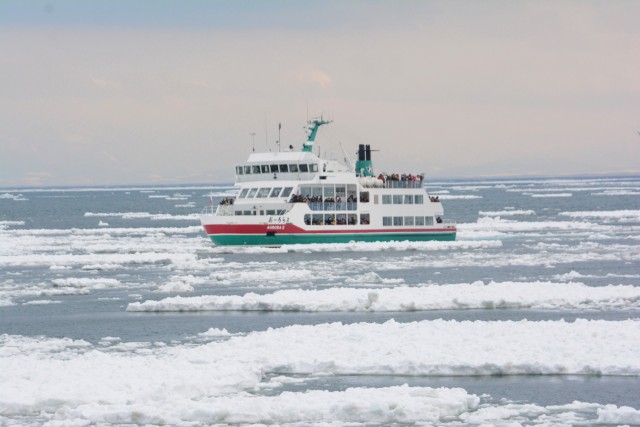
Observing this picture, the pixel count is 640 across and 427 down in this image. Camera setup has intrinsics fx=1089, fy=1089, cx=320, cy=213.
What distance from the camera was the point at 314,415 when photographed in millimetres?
21188

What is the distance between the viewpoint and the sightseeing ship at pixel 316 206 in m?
61.1

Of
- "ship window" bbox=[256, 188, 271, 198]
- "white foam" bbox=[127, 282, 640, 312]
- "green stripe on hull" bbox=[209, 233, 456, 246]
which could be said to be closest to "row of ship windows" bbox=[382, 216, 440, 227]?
"green stripe on hull" bbox=[209, 233, 456, 246]

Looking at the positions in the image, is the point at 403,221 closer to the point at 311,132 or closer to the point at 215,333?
the point at 311,132

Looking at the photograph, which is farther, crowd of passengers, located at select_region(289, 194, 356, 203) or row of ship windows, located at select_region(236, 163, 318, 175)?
row of ship windows, located at select_region(236, 163, 318, 175)

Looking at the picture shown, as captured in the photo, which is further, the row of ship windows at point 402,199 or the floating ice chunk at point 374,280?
the row of ship windows at point 402,199

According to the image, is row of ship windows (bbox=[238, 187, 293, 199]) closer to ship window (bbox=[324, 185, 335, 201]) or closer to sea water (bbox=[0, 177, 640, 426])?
ship window (bbox=[324, 185, 335, 201])

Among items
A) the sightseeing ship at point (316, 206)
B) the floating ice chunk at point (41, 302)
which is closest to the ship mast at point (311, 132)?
the sightseeing ship at point (316, 206)

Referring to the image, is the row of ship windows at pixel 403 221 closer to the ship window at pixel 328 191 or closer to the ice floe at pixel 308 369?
the ship window at pixel 328 191

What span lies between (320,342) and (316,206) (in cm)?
3440

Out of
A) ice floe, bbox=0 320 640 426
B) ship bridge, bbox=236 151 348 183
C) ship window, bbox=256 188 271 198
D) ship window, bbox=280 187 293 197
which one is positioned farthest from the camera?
ship bridge, bbox=236 151 348 183

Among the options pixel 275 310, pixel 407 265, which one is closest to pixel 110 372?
pixel 275 310

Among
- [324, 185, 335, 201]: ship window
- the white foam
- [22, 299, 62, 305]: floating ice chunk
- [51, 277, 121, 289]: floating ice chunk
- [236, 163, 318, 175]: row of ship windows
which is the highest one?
[236, 163, 318, 175]: row of ship windows

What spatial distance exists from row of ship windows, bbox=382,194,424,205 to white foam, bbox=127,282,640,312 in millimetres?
26143

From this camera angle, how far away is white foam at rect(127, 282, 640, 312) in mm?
34938
